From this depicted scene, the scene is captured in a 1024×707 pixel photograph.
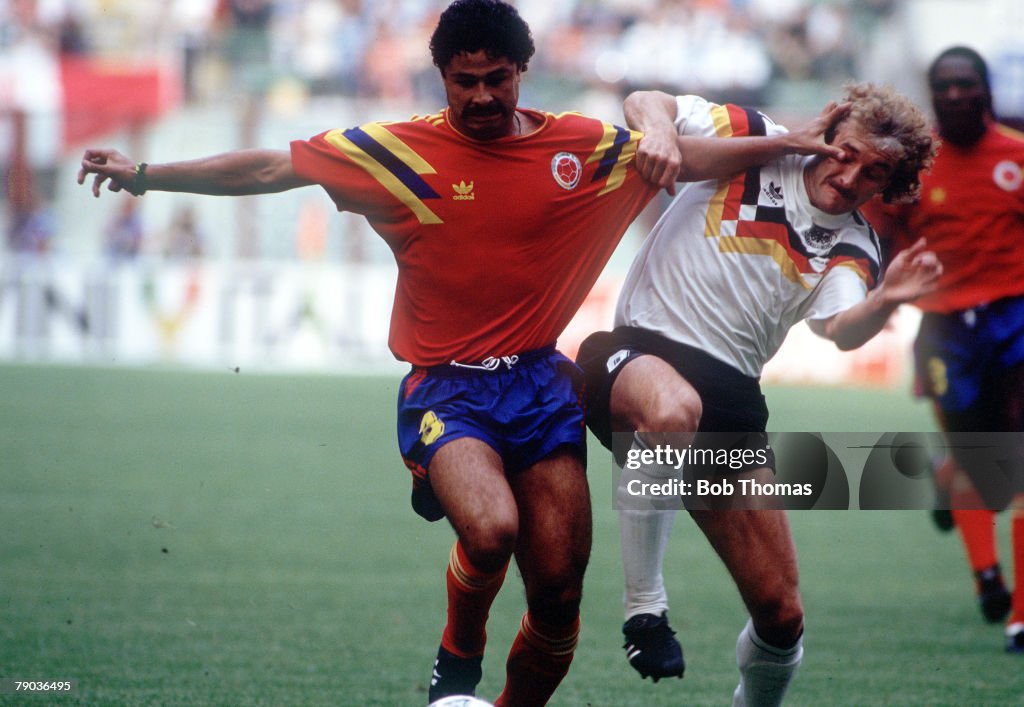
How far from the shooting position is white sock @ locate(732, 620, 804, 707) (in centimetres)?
496

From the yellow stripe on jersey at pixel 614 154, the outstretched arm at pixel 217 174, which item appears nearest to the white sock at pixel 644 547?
the yellow stripe on jersey at pixel 614 154

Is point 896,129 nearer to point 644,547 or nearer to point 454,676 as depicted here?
point 644,547

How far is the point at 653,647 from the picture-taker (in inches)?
185

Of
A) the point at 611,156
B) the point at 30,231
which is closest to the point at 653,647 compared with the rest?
the point at 611,156

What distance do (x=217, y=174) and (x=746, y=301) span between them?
176 cm

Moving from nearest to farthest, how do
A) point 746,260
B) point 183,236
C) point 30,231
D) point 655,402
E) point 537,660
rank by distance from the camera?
point 655,402 → point 537,660 → point 746,260 → point 183,236 → point 30,231

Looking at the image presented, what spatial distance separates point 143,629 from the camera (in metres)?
6.56

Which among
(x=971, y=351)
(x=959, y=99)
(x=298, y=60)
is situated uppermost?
(x=298, y=60)

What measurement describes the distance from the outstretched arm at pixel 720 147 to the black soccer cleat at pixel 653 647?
1.40 m

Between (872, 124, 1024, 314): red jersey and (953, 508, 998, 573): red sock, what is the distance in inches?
44.2

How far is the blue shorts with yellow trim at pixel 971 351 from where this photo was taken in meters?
7.08

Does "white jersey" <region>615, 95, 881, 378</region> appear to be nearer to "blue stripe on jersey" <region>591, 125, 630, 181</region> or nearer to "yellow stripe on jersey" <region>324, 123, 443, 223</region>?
"blue stripe on jersey" <region>591, 125, 630, 181</region>

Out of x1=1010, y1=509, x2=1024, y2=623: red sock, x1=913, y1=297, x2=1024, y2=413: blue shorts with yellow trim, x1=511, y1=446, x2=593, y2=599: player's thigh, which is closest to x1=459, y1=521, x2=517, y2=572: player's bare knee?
x1=511, y1=446, x2=593, y2=599: player's thigh

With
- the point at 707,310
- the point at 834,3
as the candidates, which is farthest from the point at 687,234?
the point at 834,3
